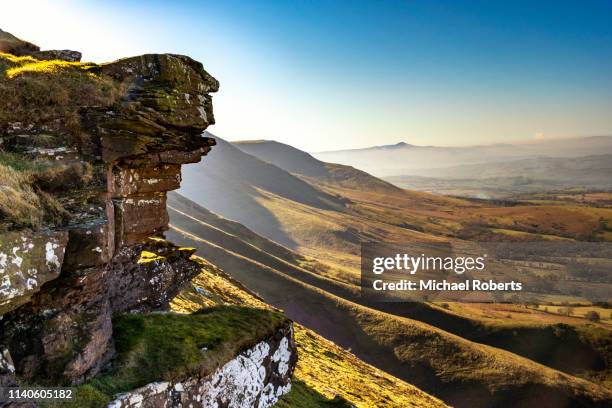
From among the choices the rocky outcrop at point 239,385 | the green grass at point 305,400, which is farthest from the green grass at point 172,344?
the green grass at point 305,400

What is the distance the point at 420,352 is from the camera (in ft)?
198

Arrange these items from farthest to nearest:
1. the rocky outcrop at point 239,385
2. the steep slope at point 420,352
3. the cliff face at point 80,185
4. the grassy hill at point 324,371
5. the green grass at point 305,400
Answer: the steep slope at point 420,352 → the grassy hill at point 324,371 → the green grass at point 305,400 → the rocky outcrop at point 239,385 → the cliff face at point 80,185

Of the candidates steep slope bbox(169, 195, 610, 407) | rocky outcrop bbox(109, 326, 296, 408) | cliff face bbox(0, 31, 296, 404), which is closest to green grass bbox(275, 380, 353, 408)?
rocky outcrop bbox(109, 326, 296, 408)

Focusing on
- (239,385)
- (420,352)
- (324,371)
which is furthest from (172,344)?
(420,352)

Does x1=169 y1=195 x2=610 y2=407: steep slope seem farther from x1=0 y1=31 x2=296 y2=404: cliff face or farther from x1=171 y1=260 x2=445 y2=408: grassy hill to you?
x1=0 y1=31 x2=296 y2=404: cliff face

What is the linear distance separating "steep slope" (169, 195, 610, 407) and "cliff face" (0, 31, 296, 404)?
49.6 meters

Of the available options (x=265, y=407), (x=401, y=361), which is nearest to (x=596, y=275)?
(x=401, y=361)

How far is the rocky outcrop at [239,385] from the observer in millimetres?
11906

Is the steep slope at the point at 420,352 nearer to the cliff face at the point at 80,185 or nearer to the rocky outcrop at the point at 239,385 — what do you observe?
the rocky outcrop at the point at 239,385

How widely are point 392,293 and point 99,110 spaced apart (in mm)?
87915

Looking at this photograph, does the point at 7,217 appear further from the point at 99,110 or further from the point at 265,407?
the point at 265,407

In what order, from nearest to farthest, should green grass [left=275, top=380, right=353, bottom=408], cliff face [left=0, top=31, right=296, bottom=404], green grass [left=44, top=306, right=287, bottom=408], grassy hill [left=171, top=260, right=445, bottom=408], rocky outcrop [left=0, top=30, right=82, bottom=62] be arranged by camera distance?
cliff face [left=0, top=31, right=296, bottom=404]
green grass [left=44, top=306, right=287, bottom=408]
rocky outcrop [left=0, top=30, right=82, bottom=62]
green grass [left=275, top=380, right=353, bottom=408]
grassy hill [left=171, top=260, right=445, bottom=408]

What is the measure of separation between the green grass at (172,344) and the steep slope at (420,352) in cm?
4678

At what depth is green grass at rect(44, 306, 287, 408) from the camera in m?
11.7
